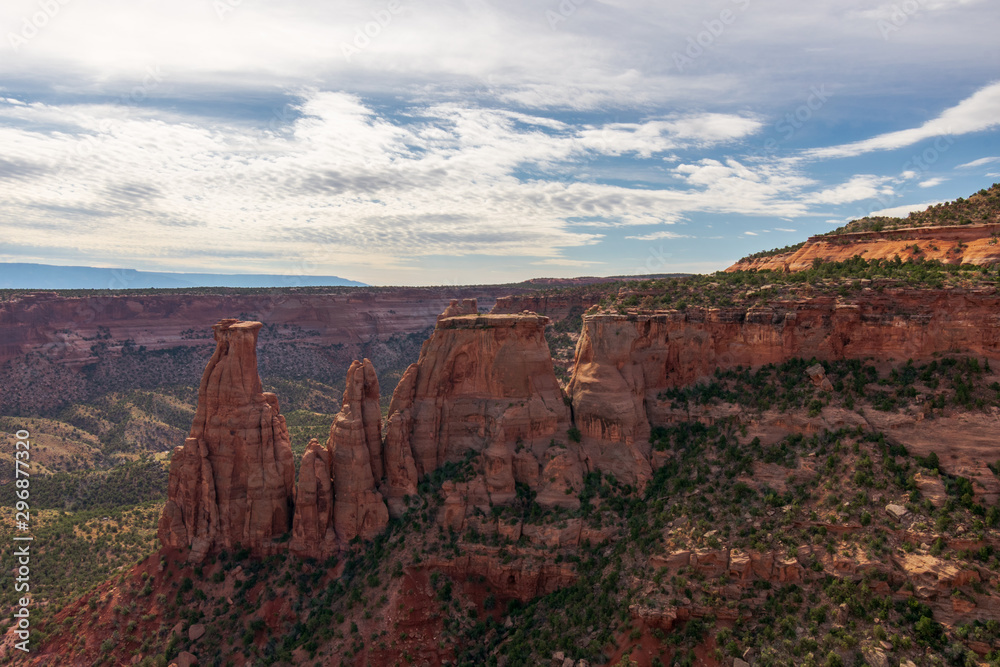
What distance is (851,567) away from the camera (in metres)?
30.5

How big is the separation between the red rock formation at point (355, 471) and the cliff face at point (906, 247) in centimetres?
3945

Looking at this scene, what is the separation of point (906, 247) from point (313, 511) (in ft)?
170

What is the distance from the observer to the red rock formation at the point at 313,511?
43.2 metres

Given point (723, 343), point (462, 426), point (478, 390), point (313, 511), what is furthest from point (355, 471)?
point (723, 343)

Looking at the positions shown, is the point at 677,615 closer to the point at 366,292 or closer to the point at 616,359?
the point at 616,359

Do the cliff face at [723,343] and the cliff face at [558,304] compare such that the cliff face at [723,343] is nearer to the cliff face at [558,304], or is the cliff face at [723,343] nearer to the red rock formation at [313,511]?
the red rock formation at [313,511]

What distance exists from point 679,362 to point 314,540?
3234cm

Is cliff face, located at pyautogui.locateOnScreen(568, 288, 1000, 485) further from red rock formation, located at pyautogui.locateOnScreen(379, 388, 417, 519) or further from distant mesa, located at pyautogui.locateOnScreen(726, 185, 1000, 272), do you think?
red rock formation, located at pyautogui.locateOnScreen(379, 388, 417, 519)

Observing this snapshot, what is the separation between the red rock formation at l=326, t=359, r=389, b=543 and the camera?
4375 cm

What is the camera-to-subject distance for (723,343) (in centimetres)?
4409

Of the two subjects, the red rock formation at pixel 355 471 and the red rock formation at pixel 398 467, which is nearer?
the red rock formation at pixel 355 471

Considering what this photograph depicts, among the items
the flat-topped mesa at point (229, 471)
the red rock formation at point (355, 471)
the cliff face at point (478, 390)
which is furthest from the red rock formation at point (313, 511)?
the cliff face at point (478, 390)

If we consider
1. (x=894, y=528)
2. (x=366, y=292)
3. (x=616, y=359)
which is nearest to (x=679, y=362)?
(x=616, y=359)

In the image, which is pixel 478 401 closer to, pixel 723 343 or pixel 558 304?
pixel 723 343
